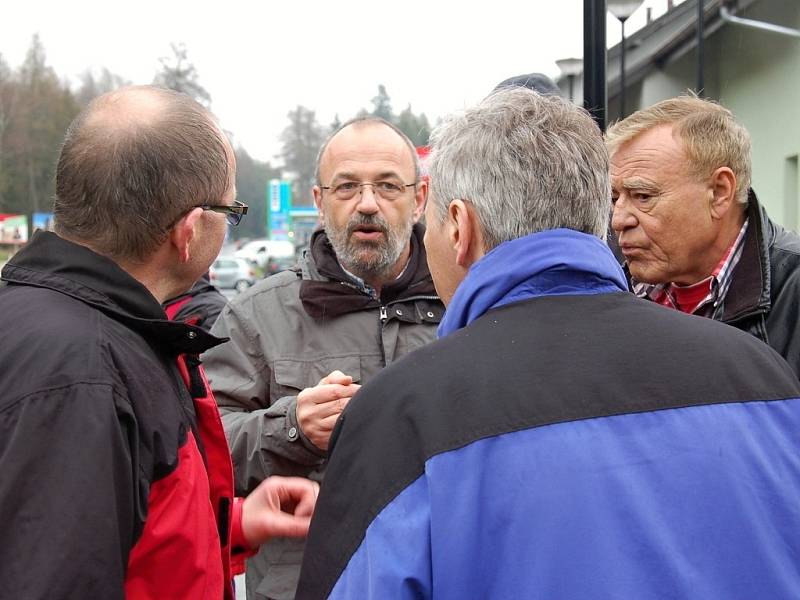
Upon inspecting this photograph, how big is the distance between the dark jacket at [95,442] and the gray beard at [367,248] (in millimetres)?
1185

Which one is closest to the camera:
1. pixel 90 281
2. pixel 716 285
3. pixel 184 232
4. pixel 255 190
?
pixel 90 281

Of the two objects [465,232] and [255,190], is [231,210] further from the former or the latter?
[255,190]

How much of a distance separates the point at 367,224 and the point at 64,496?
5.93ft

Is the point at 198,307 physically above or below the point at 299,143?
above

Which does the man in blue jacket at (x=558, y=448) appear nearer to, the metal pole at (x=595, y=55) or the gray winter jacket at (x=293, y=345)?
the gray winter jacket at (x=293, y=345)

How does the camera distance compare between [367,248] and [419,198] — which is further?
[419,198]

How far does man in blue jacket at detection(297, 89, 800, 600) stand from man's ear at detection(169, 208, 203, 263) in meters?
0.68

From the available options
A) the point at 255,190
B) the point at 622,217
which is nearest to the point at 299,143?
the point at 255,190

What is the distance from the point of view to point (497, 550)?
1355 millimetres

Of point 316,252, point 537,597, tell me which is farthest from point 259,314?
point 537,597

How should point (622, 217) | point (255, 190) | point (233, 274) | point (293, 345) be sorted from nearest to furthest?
point (622, 217)
point (293, 345)
point (233, 274)
point (255, 190)

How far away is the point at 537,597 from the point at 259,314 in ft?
6.16

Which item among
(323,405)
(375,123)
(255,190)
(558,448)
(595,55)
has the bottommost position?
(255,190)

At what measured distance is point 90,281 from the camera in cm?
179
